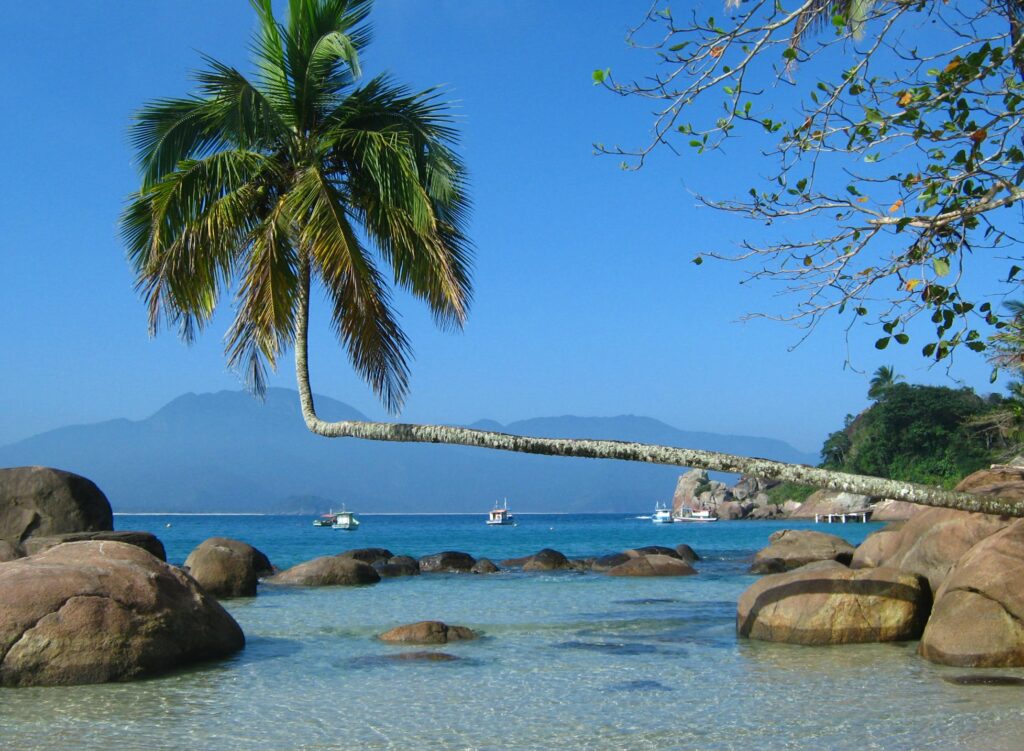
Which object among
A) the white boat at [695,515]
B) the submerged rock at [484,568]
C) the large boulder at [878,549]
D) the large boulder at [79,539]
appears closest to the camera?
the large boulder at [878,549]

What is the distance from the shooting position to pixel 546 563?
3231 centimetres

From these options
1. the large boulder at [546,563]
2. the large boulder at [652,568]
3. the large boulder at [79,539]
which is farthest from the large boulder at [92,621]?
the large boulder at [546,563]

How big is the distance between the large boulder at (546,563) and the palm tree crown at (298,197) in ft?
63.7

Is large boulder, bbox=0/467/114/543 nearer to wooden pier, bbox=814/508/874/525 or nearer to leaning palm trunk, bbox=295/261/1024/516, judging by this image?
leaning palm trunk, bbox=295/261/1024/516

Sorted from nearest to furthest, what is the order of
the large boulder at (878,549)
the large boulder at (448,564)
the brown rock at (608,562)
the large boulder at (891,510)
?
the large boulder at (878,549)
the large boulder at (448,564)
the brown rock at (608,562)
the large boulder at (891,510)

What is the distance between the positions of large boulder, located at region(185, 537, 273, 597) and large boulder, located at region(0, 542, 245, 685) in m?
10.0

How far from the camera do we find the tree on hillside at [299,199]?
41.1ft

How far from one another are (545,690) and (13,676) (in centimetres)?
557

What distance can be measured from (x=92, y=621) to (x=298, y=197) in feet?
18.0

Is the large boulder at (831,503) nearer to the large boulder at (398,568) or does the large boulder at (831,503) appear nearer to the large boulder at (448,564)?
the large boulder at (448,564)

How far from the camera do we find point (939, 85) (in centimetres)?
787

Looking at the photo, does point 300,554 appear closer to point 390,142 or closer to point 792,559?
point 792,559

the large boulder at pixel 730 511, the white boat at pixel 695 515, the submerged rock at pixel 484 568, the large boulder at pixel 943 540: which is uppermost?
the large boulder at pixel 943 540

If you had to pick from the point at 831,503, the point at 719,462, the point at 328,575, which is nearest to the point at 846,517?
the point at 831,503
